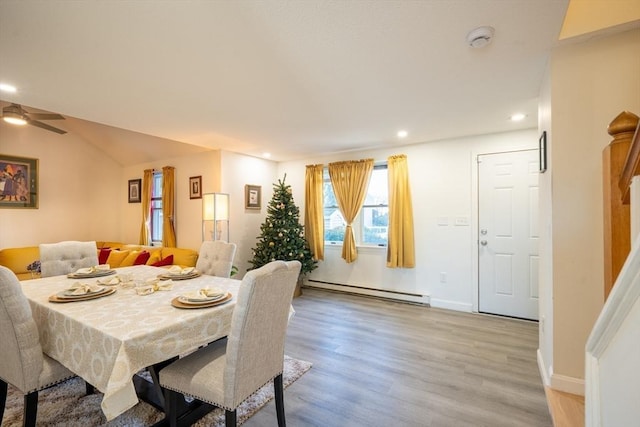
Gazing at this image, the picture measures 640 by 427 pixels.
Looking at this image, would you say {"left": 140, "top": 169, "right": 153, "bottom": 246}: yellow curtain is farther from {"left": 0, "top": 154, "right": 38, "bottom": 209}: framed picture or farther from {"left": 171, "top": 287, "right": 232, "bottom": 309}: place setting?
{"left": 171, "top": 287, "right": 232, "bottom": 309}: place setting

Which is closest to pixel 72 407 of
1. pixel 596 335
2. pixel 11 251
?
pixel 596 335

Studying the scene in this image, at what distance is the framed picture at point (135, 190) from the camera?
566 cm

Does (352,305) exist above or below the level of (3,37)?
below

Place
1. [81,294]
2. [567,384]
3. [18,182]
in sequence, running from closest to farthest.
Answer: [81,294], [567,384], [18,182]

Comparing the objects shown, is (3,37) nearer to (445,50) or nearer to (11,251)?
(445,50)

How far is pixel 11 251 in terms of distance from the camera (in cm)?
419

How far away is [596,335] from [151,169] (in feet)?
20.1

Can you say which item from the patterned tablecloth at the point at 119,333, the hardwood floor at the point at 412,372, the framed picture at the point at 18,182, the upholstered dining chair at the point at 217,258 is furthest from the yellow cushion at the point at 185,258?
the framed picture at the point at 18,182

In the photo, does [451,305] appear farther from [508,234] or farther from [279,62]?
[279,62]

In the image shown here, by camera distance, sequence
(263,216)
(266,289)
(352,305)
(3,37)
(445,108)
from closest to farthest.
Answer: (266,289) → (3,37) → (445,108) → (352,305) → (263,216)

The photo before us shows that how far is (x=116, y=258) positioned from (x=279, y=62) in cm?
409

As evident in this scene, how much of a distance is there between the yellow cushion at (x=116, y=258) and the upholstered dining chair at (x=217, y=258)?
2.50 m

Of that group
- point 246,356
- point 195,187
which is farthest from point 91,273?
point 195,187

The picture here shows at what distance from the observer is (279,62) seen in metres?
1.99
